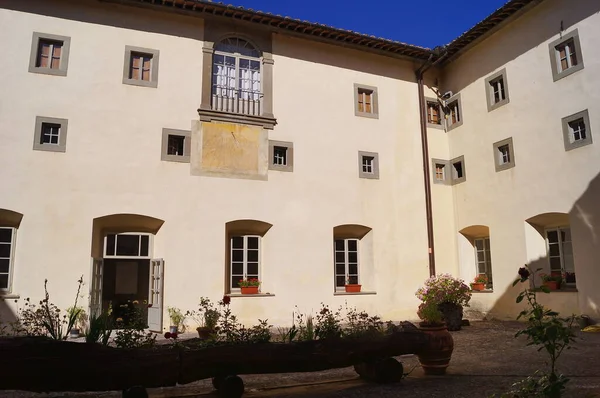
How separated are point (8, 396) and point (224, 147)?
23.1 feet

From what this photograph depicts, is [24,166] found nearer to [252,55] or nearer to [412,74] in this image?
[252,55]

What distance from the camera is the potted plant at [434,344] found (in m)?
5.80

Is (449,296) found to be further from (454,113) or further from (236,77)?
(236,77)

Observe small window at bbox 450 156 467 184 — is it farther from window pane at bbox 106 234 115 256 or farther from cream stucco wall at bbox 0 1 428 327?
window pane at bbox 106 234 115 256

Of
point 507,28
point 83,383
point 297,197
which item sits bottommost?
point 83,383

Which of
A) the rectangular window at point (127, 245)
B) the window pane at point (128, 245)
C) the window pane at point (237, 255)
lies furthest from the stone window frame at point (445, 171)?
the window pane at point (128, 245)

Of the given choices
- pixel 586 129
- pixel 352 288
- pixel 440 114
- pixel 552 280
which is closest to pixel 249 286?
pixel 352 288

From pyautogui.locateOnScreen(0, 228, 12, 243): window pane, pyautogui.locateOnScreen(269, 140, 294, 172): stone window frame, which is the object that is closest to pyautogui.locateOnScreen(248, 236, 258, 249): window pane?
pyautogui.locateOnScreen(269, 140, 294, 172): stone window frame

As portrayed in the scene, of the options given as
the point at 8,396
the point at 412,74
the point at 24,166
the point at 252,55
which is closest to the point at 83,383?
the point at 8,396

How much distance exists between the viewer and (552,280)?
1084 cm

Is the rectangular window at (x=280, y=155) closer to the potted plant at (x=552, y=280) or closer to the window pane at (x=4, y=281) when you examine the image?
the window pane at (x=4, y=281)

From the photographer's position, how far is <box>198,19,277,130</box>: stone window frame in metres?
11.4

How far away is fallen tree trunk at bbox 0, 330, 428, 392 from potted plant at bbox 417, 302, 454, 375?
479 millimetres

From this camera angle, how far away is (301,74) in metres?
12.6
